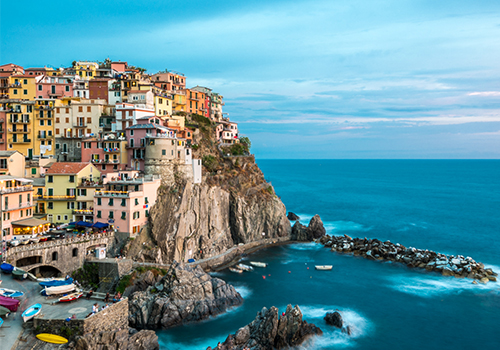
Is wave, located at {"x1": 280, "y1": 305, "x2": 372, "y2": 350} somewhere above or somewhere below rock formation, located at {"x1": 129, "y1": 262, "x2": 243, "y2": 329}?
below

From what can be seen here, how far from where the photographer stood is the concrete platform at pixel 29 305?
2623cm

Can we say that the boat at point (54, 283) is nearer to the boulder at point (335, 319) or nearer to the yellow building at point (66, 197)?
the yellow building at point (66, 197)

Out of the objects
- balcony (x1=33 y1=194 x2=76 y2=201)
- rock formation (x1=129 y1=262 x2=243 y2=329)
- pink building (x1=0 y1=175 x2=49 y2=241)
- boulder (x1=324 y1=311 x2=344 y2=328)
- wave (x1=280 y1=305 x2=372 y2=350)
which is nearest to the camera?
wave (x1=280 y1=305 x2=372 y2=350)

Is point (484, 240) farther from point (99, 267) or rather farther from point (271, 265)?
point (99, 267)

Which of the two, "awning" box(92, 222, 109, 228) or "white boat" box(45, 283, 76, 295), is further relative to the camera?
"awning" box(92, 222, 109, 228)

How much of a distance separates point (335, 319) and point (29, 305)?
3030 centimetres

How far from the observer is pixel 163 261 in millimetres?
54531

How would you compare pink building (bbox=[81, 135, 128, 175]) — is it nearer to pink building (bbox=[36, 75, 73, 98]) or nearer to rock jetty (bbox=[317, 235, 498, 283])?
pink building (bbox=[36, 75, 73, 98])

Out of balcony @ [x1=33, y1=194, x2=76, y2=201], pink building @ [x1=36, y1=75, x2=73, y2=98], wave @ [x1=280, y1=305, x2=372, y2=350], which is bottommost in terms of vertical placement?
wave @ [x1=280, y1=305, x2=372, y2=350]

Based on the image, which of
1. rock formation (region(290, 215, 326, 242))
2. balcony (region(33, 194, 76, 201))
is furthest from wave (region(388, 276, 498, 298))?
balcony (region(33, 194, 76, 201))

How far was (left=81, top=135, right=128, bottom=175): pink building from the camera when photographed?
207 feet

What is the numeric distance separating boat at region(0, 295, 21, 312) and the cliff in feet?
72.3

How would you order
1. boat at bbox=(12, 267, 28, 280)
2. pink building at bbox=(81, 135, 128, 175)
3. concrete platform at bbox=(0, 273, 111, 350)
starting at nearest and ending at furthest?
concrete platform at bbox=(0, 273, 111, 350), boat at bbox=(12, 267, 28, 280), pink building at bbox=(81, 135, 128, 175)

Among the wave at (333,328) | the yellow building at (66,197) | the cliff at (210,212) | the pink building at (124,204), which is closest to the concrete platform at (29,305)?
the pink building at (124,204)
